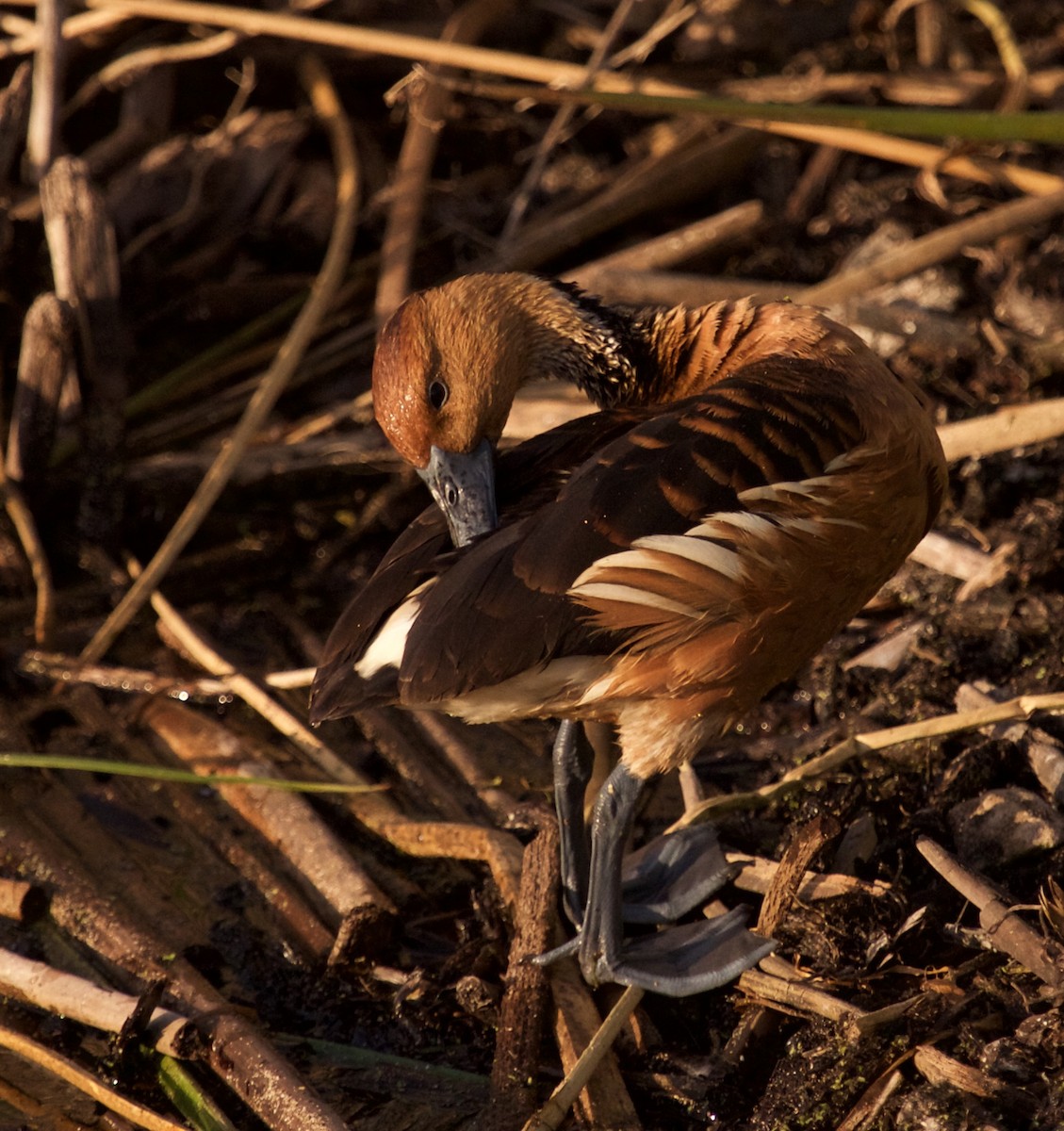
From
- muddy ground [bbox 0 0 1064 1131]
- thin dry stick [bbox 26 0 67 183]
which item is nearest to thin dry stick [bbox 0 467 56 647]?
Result: muddy ground [bbox 0 0 1064 1131]

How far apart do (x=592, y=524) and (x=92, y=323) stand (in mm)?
2413

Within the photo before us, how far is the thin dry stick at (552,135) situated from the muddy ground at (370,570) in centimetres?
6

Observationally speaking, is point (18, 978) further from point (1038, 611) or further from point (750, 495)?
point (1038, 611)

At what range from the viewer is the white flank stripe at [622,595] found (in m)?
2.88

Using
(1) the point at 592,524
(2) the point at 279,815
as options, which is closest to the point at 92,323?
(2) the point at 279,815

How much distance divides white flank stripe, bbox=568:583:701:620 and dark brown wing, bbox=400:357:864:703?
28 millimetres

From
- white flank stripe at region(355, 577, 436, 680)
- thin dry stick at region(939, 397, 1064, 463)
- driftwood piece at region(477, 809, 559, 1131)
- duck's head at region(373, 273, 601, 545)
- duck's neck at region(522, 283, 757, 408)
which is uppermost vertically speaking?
duck's head at region(373, 273, 601, 545)

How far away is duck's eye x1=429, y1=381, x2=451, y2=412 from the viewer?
345cm

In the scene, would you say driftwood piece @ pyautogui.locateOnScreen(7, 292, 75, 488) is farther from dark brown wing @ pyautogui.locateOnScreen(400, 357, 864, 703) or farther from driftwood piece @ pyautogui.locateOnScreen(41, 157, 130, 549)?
dark brown wing @ pyautogui.locateOnScreen(400, 357, 864, 703)

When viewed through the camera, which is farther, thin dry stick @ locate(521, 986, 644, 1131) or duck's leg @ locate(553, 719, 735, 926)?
duck's leg @ locate(553, 719, 735, 926)

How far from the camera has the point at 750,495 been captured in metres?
2.97

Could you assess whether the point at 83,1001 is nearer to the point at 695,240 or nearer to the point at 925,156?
the point at 695,240

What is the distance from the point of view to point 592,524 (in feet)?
9.46

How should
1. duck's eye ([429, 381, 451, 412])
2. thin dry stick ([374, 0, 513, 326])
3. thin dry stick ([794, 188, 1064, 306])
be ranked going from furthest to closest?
thin dry stick ([374, 0, 513, 326]) < thin dry stick ([794, 188, 1064, 306]) < duck's eye ([429, 381, 451, 412])
